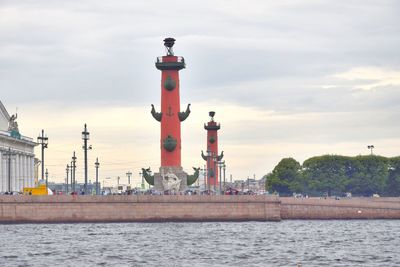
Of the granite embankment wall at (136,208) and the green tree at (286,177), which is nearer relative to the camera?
the granite embankment wall at (136,208)

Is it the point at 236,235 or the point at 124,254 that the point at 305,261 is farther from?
the point at 236,235

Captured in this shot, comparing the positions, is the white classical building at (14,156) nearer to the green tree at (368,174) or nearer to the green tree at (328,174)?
the green tree at (328,174)

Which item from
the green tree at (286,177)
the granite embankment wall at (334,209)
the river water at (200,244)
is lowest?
the river water at (200,244)

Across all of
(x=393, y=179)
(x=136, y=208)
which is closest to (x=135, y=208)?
(x=136, y=208)

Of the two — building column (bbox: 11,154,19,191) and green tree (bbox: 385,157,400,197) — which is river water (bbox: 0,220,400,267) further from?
green tree (bbox: 385,157,400,197)

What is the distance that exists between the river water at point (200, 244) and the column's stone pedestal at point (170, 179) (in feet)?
41.7

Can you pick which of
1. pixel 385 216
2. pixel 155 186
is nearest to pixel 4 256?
pixel 155 186

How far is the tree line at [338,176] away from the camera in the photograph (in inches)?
5699

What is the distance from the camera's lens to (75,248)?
6638cm

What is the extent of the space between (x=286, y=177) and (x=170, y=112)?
46.6 m

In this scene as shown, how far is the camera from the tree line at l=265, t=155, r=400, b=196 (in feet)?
475

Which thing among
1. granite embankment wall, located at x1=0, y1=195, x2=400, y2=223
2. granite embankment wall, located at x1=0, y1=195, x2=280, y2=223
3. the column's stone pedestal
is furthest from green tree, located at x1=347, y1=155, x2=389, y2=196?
granite embankment wall, located at x1=0, y1=195, x2=280, y2=223

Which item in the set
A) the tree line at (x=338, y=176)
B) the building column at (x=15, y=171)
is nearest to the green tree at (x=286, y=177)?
the tree line at (x=338, y=176)

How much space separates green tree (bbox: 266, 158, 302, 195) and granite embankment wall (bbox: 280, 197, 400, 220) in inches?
1599
